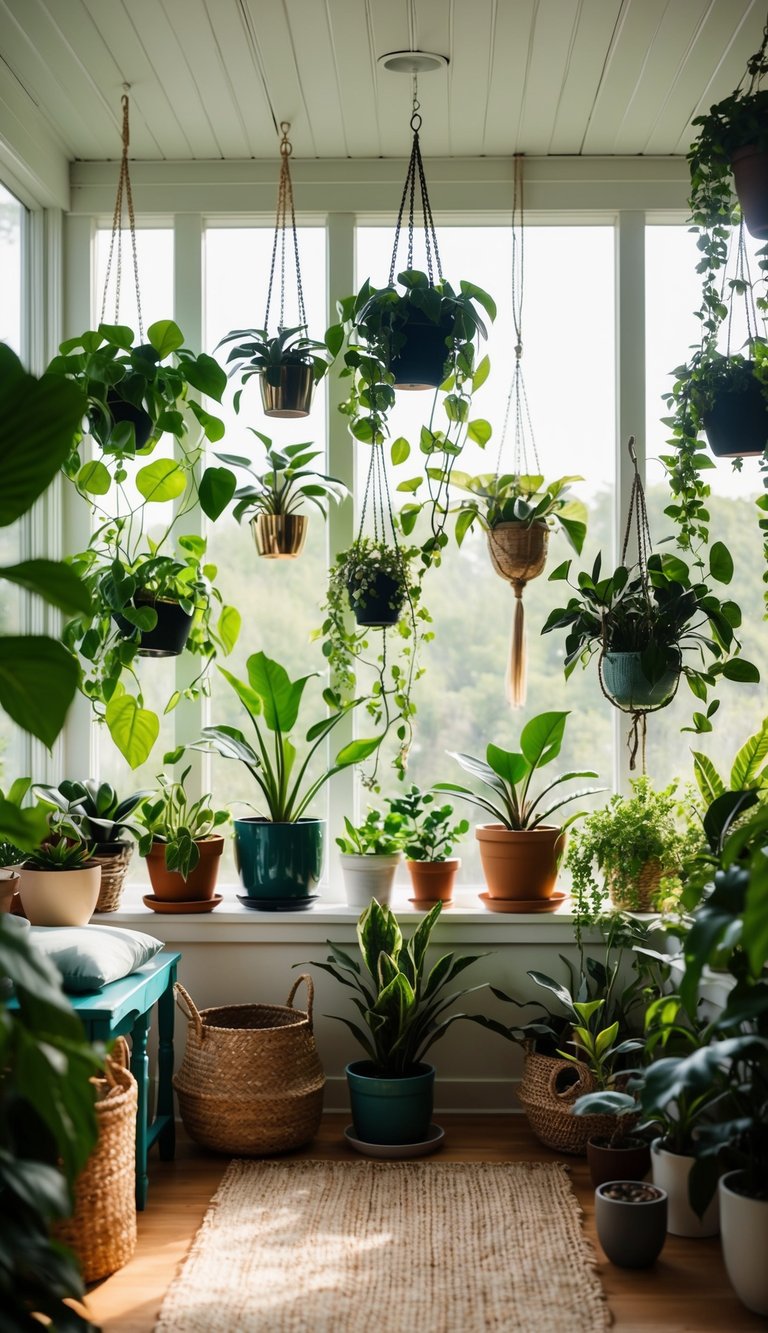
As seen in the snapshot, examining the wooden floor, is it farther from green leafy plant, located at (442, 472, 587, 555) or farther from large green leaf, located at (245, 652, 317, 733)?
green leafy plant, located at (442, 472, 587, 555)

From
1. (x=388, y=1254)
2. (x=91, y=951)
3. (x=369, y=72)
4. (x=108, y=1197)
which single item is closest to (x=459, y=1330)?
(x=388, y=1254)

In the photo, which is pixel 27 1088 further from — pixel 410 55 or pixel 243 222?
pixel 243 222

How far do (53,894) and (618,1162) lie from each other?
5.09 ft

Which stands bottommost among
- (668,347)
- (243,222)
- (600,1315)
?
(600,1315)

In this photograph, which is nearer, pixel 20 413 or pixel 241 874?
pixel 20 413

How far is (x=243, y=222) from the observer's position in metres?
4.07

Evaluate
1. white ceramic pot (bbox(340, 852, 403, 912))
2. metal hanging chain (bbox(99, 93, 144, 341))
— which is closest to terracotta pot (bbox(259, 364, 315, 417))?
metal hanging chain (bbox(99, 93, 144, 341))

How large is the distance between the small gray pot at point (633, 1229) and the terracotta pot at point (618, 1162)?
0.27m

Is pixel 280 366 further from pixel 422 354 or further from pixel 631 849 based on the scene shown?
pixel 631 849

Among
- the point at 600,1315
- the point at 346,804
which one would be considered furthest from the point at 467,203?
the point at 600,1315

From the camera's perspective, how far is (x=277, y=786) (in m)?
3.79

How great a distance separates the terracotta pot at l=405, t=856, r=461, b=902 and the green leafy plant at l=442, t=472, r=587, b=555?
98 cm

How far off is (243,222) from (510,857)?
7.22 feet

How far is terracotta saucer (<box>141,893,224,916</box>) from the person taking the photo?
3719 millimetres
